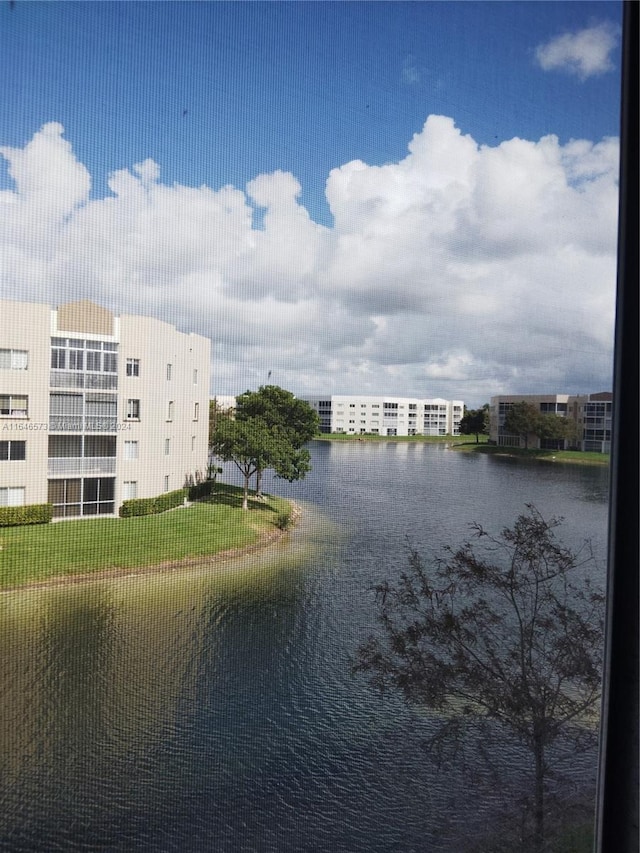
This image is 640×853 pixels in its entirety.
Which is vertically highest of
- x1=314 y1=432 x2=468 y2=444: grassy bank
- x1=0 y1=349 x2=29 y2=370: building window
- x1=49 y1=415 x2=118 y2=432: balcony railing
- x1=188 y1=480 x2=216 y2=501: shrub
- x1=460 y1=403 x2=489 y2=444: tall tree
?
x1=0 y1=349 x2=29 y2=370: building window

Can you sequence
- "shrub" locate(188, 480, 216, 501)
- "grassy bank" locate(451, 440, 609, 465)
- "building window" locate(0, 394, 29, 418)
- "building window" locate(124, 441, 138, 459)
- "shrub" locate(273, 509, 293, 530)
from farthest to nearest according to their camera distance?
1. "grassy bank" locate(451, 440, 609, 465)
2. "shrub" locate(273, 509, 293, 530)
3. "shrub" locate(188, 480, 216, 501)
4. "building window" locate(124, 441, 138, 459)
5. "building window" locate(0, 394, 29, 418)

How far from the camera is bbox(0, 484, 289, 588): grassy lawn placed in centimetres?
99

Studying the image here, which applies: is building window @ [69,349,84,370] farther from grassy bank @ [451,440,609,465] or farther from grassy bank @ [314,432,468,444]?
grassy bank @ [451,440,609,465]

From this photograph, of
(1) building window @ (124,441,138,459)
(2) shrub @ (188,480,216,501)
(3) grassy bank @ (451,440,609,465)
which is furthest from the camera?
(3) grassy bank @ (451,440,609,465)

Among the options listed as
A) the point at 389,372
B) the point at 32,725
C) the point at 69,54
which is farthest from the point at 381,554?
the point at 69,54

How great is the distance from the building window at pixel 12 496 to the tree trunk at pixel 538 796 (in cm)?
117

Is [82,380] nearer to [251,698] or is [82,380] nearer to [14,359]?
[14,359]

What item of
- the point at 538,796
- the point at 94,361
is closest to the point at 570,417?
the point at 538,796

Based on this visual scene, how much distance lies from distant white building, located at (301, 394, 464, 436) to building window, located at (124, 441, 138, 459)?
0.39 m

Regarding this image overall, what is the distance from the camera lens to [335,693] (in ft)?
3.92

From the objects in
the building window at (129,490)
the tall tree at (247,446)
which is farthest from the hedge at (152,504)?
the tall tree at (247,446)

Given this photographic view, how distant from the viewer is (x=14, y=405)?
939 millimetres

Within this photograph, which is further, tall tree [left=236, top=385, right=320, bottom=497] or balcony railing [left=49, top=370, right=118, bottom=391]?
tall tree [left=236, top=385, right=320, bottom=497]

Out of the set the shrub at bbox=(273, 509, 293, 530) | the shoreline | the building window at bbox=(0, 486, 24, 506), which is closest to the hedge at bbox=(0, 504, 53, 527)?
the building window at bbox=(0, 486, 24, 506)
